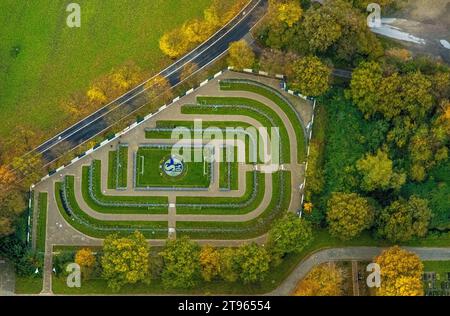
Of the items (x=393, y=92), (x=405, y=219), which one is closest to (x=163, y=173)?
(x=405, y=219)

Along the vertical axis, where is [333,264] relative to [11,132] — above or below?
below

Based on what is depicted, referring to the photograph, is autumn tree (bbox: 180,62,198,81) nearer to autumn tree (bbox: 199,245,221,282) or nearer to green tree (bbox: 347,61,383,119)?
green tree (bbox: 347,61,383,119)

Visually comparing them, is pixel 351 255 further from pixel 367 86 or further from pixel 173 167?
pixel 173 167

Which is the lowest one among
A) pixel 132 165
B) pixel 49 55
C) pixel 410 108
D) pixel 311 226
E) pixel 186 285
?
pixel 186 285

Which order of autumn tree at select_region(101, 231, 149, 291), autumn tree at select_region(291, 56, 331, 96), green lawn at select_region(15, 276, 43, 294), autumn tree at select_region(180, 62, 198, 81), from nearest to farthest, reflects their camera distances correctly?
autumn tree at select_region(101, 231, 149, 291) < green lawn at select_region(15, 276, 43, 294) < autumn tree at select_region(291, 56, 331, 96) < autumn tree at select_region(180, 62, 198, 81)

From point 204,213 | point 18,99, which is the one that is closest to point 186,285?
point 204,213

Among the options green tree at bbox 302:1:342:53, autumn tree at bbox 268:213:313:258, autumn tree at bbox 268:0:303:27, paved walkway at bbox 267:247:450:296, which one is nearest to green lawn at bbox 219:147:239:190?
autumn tree at bbox 268:213:313:258

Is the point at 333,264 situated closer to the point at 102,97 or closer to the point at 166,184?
the point at 166,184
